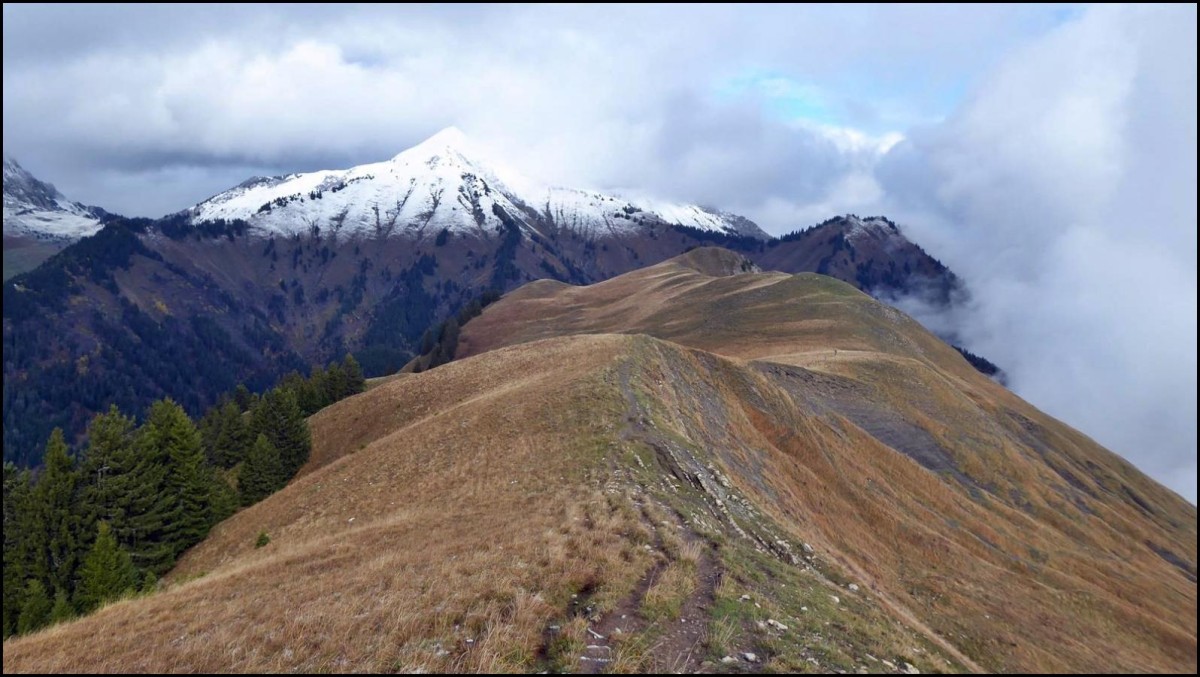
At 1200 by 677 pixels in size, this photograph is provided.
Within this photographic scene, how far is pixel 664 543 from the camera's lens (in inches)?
631

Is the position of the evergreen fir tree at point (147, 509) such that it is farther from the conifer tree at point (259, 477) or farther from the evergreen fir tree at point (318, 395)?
the evergreen fir tree at point (318, 395)

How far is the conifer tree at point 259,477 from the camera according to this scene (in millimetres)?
43562

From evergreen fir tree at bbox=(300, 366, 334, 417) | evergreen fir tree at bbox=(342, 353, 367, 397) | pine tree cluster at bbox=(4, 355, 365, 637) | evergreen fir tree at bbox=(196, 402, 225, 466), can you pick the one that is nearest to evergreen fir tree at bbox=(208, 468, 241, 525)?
pine tree cluster at bbox=(4, 355, 365, 637)

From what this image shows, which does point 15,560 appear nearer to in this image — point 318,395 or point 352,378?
point 318,395

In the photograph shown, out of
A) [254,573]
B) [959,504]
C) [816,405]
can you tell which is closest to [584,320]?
[816,405]

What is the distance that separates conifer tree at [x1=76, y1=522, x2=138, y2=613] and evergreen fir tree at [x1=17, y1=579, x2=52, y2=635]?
1297mm

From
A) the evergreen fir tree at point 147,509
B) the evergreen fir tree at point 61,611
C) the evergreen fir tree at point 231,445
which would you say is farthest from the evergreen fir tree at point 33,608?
the evergreen fir tree at point 231,445

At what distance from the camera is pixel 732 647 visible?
10.8 m

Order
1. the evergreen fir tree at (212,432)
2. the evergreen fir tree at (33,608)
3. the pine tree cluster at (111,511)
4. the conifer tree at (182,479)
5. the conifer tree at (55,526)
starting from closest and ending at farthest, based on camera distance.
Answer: the evergreen fir tree at (33,608) < the pine tree cluster at (111,511) < the conifer tree at (55,526) < the conifer tree at (182,479) < the evergreen fir tree at (212,432)

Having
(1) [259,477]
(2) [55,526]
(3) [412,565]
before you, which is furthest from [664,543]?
(1) [259,477]

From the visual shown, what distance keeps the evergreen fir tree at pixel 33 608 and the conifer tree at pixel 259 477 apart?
45.0 feet

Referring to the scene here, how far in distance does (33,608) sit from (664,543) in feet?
104

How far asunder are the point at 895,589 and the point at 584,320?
120290 millimetres

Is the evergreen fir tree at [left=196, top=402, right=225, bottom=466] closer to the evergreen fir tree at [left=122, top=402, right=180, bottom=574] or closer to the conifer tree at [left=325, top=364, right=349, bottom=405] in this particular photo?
the conifer tree at [left=325, top=364, right=349, bottom=405]
